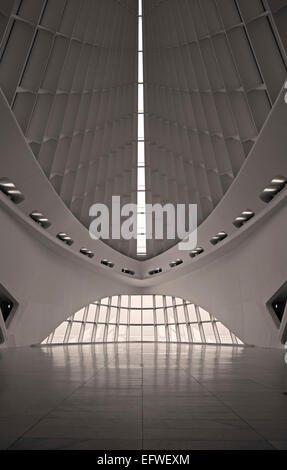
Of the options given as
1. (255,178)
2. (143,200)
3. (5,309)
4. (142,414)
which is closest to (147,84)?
(255,178)

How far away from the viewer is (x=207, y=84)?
868 inches

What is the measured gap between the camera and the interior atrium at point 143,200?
5.35 meters

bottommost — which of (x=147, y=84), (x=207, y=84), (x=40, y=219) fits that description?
(x=40, y=219)

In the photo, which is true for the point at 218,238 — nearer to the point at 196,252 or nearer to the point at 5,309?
the point at 196,252

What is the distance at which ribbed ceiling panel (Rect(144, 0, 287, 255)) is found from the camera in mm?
16578

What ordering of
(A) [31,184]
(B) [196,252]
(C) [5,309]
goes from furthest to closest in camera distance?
(B) [196,252]
(C) [5,309]
(A) [31,184]

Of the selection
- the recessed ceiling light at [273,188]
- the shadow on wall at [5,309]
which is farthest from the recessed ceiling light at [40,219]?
the recessed ceiling light at [273,188]

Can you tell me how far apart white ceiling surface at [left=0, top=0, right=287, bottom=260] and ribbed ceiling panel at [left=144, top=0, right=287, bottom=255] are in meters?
0.06

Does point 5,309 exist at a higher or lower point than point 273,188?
lower

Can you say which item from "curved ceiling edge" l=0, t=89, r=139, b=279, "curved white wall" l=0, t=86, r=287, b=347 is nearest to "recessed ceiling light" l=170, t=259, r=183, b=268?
"curved white wall" l=0, t=86, r=287, b=347

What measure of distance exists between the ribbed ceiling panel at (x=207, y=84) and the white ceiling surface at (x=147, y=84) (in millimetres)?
60

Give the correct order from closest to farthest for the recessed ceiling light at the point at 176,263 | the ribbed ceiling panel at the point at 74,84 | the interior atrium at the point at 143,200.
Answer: the interior atrium at the point at 143,200 → the ribbed ceiling panel at the point at 74,84 → the recessed ceiling light at the point at 176,263

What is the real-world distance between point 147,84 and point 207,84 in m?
8.43

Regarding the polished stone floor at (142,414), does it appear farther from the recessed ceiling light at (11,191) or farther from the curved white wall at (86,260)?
the recessed ceiling light at (11,191)
